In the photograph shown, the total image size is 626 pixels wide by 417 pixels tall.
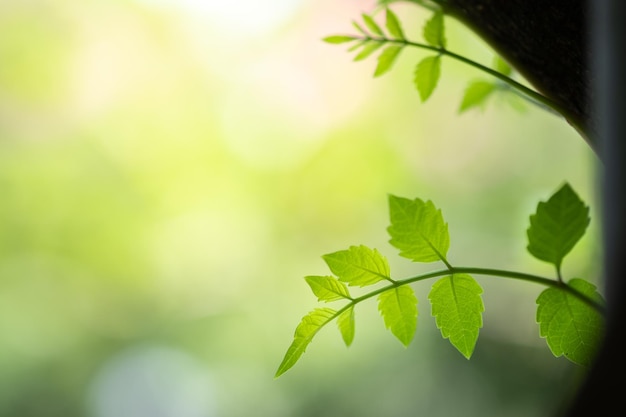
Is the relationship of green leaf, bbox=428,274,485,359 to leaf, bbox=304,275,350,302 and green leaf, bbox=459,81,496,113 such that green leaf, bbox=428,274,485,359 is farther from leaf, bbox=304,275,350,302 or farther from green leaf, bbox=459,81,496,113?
green leaf, bbox=459,81,496,113

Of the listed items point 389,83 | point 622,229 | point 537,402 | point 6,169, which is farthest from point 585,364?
point 6,169

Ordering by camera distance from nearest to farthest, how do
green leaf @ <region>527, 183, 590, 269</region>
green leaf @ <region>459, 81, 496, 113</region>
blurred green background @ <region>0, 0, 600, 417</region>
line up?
green leaf @ <region>527, 183, 590, 269</region>
green leaf @ <region>459, 81, 496, 113</region>
blurred green background @ <region>0, 0, 600, 417</region>

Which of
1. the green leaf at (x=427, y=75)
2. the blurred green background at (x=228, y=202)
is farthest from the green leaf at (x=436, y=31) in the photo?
the blurred green background at (x=228, y=202)

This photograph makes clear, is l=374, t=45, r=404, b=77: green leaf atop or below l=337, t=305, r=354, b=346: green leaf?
atop

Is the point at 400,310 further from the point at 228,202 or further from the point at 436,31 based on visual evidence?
the point at 228,202

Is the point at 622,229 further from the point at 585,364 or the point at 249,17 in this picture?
the point at 249,17

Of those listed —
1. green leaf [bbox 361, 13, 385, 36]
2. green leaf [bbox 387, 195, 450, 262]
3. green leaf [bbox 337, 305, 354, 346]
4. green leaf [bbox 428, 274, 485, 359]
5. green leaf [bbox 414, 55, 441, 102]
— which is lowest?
green leaf [bbox 428, 274, 485, 359]

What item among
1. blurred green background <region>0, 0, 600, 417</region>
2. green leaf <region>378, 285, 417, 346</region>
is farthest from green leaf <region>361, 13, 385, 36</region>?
blurred green background <region>0, 0, 600, 417</region>

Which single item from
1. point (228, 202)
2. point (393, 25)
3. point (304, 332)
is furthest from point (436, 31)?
point (228, 202)

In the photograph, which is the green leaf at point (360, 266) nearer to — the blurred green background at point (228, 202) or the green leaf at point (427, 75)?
the green leaf at point (427, 75)
